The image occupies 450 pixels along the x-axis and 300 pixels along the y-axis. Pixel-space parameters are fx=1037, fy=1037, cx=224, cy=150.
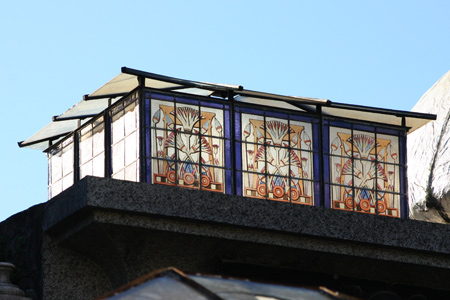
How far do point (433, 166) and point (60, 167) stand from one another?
764cm

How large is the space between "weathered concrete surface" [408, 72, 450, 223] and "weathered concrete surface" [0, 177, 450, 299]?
6.00m

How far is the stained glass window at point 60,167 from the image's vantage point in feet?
44.1

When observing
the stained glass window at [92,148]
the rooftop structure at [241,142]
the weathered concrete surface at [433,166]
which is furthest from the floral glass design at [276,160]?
the weathered concrete surface at [433,166]

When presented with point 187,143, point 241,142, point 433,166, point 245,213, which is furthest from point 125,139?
point 433,166

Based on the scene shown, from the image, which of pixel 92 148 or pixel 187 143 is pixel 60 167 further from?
pixel 187 143

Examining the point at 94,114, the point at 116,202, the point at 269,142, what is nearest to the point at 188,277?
the point at 116,202

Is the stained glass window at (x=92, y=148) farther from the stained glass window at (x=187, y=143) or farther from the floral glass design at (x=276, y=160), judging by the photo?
the floral glass design at (x=276, y=160)

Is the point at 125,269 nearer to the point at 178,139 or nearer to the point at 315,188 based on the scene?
the point at 178,139

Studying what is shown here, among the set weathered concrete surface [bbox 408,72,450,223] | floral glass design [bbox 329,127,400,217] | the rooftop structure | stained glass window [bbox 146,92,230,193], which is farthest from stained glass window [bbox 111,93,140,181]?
weathered concrete surface [bbox 408,72,450,223]

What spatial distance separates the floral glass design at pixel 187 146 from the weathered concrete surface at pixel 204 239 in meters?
0.58

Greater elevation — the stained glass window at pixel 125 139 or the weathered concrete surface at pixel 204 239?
the stained glass window at pixel 125 139

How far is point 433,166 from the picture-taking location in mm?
18562

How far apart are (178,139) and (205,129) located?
385 millimetres

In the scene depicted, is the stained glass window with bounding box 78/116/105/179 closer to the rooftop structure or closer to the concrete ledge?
the rooftop structure
